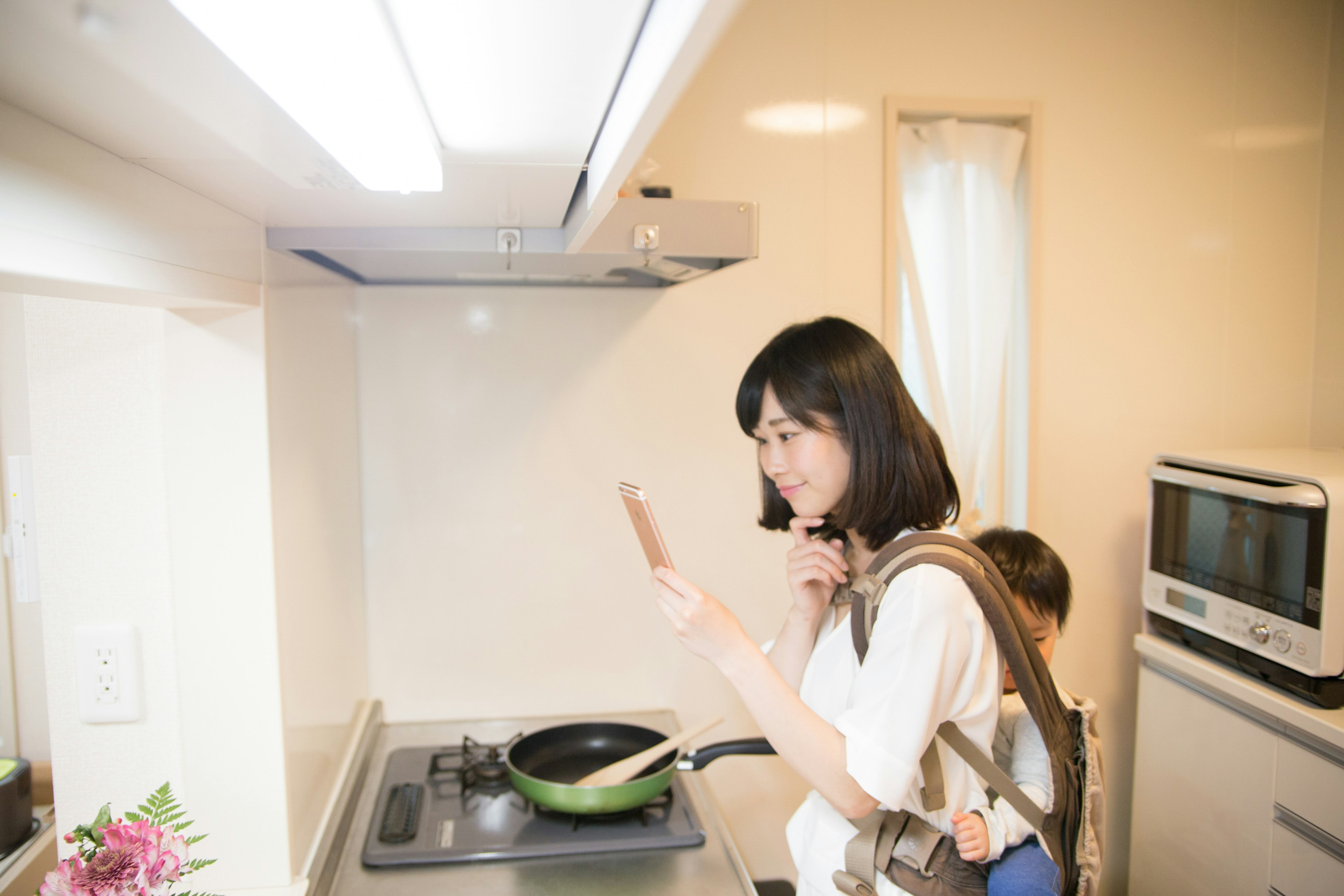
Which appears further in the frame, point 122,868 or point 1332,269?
point 1332,269

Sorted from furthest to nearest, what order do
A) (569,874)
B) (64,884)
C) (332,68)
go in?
1. (569,874)
2. (64,884)
3. (332,68)

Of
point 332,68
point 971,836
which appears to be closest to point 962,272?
point 971,836

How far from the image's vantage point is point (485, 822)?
1482 millimetres

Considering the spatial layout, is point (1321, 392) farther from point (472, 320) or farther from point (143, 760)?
point (143, 760)

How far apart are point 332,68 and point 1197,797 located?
219 centimetres

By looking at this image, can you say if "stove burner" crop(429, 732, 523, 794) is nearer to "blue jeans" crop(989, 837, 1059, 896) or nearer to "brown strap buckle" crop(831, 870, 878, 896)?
"brown strap buckle" crop(831, 870, 878, 896)

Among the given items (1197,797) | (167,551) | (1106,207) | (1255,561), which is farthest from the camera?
(1106,207)

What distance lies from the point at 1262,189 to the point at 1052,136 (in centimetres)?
59

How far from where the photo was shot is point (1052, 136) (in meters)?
2.04

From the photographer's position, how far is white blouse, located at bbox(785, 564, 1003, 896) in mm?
1007

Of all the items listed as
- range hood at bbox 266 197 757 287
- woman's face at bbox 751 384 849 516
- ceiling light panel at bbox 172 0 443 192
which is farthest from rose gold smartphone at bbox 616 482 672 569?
ceiling light panel at bbox 172 0 443 192

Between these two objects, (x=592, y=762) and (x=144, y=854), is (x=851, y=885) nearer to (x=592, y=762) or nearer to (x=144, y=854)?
(x=592, y=762)

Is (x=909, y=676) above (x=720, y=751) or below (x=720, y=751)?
above

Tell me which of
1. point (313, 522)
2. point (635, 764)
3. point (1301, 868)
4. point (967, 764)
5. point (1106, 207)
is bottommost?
point (1301, 868)
